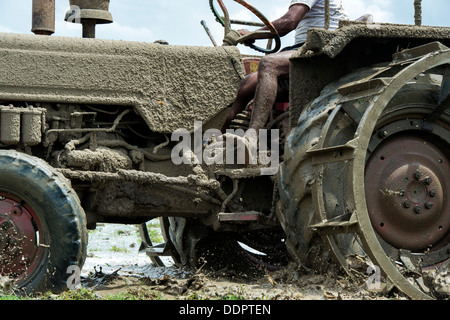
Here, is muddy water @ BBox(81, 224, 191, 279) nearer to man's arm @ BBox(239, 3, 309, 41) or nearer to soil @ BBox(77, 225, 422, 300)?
soil @ BBox(77, 225, 422, 300)

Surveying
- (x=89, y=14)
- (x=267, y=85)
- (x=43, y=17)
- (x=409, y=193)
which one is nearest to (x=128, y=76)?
(x=89, y=14)

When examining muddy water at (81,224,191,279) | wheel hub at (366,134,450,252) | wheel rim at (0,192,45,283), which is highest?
wheel hub at (366,134,450,252)

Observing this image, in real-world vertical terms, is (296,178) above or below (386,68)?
below

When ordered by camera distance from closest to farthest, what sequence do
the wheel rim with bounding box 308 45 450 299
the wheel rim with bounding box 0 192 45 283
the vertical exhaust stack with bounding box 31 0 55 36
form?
the wheel rim with bounding box 308 45 450 299
the wheel rim with bounding box 0 192 45 283
the vertical exhaust stack with bounding box 31 0 55 36

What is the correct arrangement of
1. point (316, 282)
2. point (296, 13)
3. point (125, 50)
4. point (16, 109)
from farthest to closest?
1. point (296, 13)
2. point (125, 50)
3. point (16, 109)
4. point (316, 282)

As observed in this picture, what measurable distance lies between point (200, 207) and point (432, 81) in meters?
1.77

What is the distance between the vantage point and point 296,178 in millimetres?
4621

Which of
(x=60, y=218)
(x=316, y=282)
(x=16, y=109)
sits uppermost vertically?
(x=16, y=109)

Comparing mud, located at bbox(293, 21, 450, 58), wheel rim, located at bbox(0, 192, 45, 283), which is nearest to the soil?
wheel rim, located at bbox(0, 192, 45, 283)

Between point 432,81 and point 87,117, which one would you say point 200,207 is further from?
point 432,81

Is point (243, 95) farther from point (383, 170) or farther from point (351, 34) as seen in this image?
point (383, 170)

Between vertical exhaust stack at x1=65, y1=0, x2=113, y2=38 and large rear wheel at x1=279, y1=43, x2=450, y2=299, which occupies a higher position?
vertical exhaust stack at x1=65, y1=0, x2=113, y2=38

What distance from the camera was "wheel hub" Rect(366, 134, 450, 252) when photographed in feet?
14.9

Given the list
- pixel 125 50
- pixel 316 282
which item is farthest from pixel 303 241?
pixel 125 50
